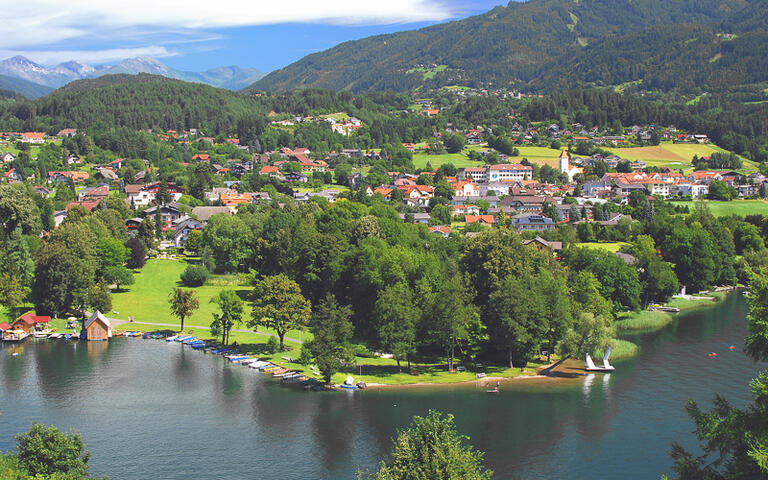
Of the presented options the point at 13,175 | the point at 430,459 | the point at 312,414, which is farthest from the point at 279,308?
the point at 13,175

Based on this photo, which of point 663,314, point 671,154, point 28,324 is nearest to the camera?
point 28,324

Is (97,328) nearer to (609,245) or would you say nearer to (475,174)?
(609,245)

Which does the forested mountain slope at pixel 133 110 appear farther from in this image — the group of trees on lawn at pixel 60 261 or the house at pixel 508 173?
the group of trees on lawn at pixel 60 261

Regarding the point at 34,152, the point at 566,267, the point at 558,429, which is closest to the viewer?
the point at 558,429

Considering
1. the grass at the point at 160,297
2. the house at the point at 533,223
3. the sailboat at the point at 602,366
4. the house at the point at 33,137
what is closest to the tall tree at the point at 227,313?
the grass at the point at 160,297

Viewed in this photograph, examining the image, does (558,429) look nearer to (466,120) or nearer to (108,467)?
(108,467)

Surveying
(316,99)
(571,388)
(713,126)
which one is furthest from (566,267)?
(316,99)
